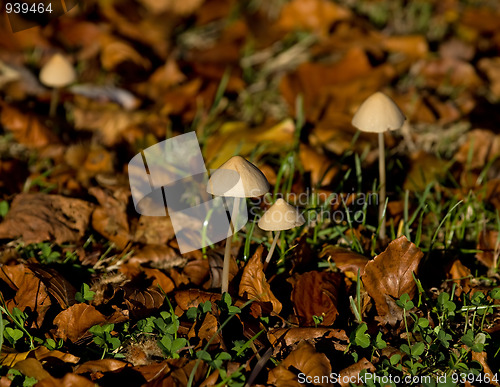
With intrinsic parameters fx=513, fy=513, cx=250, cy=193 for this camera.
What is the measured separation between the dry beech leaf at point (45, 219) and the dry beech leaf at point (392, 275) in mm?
1484

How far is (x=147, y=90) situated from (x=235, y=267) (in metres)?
2.21

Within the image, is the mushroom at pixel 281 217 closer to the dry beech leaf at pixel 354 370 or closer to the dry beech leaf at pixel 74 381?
the dry beech leaf at pixel 354 370

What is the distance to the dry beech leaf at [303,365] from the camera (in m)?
1.88

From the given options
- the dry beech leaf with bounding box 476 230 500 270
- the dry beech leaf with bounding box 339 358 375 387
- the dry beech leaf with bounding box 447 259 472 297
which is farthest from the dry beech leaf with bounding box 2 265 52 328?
the dry beech leaf with bounding box 476 230 500 270

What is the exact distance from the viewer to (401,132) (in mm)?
3637

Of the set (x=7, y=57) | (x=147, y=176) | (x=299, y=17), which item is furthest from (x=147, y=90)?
(x=299, y=17)

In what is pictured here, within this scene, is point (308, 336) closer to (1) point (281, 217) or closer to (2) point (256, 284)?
(2) point (256, 284)

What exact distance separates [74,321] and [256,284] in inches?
30.6

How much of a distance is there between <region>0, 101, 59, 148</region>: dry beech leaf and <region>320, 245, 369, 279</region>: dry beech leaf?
2064 millimetres

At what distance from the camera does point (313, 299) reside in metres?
2.20

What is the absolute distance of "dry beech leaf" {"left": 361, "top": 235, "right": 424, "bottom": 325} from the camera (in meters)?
2.20

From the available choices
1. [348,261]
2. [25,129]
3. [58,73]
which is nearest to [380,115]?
[348,261]

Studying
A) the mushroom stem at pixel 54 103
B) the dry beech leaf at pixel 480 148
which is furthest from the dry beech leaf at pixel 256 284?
the mushroom stem at pixel 54 103

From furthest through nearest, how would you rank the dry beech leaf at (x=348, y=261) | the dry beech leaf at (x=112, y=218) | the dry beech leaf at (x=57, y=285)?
the dry beech leaf at (x=112, y=218) < the dry beech leaf at (x=348, y=261) < the dry beech leaf at (x=57, y=285)
